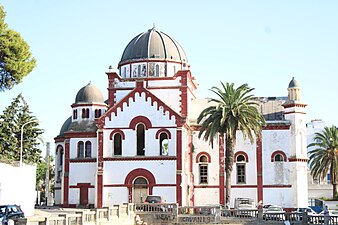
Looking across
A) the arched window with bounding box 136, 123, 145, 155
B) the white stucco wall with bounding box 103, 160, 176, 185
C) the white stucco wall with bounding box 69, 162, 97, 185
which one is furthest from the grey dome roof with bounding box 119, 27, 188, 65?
the white stucco wall with bounding box 103, 160, 176, 185

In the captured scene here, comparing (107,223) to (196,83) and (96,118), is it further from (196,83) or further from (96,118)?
(196,83)

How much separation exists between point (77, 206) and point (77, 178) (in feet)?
9.62

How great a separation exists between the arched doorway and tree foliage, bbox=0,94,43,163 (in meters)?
24.2

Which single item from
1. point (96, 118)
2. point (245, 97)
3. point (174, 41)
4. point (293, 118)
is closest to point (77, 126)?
point (96, 118)

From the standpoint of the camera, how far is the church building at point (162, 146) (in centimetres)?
5891

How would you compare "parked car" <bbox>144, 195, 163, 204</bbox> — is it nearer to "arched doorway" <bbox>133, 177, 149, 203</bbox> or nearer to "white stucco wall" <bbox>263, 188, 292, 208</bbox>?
"arched doorway" <bbox>133, 177, 149, 203</bbox>

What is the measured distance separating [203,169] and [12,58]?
78.1 feet

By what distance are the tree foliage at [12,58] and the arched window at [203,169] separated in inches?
843

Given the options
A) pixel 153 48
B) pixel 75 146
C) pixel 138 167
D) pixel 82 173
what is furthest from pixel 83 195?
pixel 153 48

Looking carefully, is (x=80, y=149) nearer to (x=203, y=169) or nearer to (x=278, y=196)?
(x=203, y=169)

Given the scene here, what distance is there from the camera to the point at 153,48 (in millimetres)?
65062

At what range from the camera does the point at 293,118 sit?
62000 millimetres

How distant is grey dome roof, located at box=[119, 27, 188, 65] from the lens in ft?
213

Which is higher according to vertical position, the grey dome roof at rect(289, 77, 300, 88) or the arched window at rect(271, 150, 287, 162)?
the grey dome roof at rect(289, 77, 300, 88)
